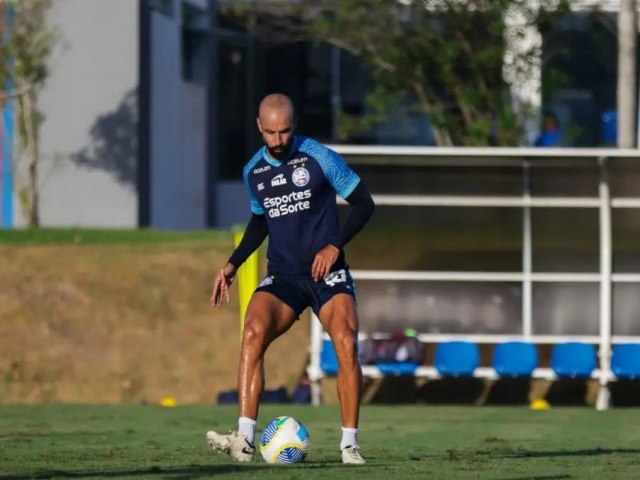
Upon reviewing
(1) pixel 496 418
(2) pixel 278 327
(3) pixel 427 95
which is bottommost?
(1) pixel 496 418

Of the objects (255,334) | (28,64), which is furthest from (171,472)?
(28,64)

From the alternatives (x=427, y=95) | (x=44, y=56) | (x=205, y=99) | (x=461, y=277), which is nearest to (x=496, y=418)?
(x=461, y=277)

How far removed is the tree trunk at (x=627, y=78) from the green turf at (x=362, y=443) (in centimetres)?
593

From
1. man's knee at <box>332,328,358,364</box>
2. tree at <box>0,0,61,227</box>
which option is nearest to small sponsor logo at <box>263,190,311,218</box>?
man's knee at <box>332,328,358,364</box>

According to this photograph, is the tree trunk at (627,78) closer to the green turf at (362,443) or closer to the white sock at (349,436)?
the green turf at (362,443)

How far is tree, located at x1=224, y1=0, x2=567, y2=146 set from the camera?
2514 centimetres

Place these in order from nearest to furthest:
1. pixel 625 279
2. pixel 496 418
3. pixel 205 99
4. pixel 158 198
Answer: pixel 496 418 < pixel 625 279 < pixel 158 198 < pixel 205 99

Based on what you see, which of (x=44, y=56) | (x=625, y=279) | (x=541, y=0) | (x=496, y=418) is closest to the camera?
(x=496, y=418)

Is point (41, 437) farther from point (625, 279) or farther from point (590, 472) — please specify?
point (625, 279)

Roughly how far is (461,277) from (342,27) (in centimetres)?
643

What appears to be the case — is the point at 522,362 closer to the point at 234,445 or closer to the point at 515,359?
the point at 515,359

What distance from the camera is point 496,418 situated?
1700 cm

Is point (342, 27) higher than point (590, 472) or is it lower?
higher

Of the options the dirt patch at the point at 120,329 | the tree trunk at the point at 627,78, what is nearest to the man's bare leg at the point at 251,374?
the tree trunk at the point at 627,78
